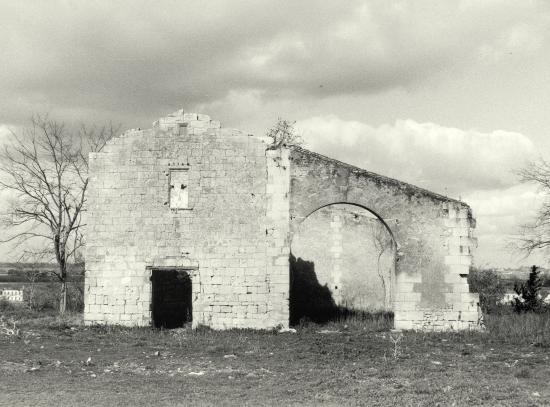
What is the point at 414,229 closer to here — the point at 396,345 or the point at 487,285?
the point at 396,345

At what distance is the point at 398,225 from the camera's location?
1572 cm

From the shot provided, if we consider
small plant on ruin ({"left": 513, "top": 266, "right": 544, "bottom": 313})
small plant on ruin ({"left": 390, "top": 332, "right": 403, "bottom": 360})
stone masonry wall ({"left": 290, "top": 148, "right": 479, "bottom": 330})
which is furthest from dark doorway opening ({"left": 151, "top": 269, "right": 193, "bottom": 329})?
small plant on ruin ({"left": 513, "top": 266, "right": 544, "bottom": 313})

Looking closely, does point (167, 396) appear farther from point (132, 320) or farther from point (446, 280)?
point (446, 280)

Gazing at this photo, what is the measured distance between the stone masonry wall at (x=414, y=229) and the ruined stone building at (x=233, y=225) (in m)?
0.03

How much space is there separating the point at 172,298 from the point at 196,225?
4629mm

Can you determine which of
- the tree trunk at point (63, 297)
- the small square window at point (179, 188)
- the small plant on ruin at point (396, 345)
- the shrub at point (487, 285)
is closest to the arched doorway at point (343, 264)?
the shrub at point (487, 285)

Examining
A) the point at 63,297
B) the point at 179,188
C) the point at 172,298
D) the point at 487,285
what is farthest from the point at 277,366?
the point at 487,285

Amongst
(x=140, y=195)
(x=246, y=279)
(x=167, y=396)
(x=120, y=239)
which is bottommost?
(x=167, y=396)

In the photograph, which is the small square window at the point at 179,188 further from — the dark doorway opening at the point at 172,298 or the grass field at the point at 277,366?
the grass field at the point at 277,366

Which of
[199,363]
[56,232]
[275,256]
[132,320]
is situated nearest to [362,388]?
[199,363]

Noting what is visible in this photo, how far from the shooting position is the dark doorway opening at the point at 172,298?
18.5 meters

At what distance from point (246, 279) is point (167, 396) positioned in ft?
24.5

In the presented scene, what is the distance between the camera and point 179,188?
16.1 metres

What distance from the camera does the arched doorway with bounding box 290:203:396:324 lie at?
21.4 m
